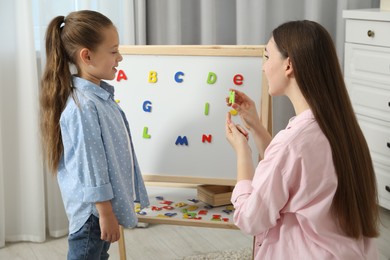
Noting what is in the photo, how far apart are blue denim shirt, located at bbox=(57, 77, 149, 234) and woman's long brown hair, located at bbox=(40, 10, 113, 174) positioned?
0.11 feet

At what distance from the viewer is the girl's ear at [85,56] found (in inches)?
75.7

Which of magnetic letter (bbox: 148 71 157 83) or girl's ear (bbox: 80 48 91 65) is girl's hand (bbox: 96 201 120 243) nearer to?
girl's ear (bbox: 80 48 91 65)

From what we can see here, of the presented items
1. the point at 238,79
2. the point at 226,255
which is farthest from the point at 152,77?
the point at 226,255

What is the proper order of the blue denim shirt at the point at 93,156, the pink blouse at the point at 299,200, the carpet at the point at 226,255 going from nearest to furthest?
1. the pink blouse at the point at 299,200
2. the blue denim shirt at the point at 93,156
3. the carpet at the point at 226,255

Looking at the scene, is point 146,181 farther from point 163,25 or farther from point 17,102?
point 163,25

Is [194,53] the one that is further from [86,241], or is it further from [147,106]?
[86,241]

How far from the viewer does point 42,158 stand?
2.84m

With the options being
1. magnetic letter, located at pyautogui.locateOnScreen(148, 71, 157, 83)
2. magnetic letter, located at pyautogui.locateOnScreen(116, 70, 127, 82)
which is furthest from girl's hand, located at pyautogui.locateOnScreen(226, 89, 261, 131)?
magnetic letter, located at pyautogui.locateOnScreen(116, 70, 127, 82)

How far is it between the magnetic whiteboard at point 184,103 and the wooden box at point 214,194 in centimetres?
6

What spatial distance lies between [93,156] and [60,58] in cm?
32

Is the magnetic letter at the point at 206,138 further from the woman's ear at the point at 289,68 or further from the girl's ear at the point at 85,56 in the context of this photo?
the woman's ear at the point at 289,68

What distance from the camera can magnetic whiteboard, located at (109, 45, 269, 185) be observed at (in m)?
2.32

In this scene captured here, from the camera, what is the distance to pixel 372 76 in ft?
9.57

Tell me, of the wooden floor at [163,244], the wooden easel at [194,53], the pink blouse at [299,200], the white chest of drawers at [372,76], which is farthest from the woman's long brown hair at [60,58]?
the white chest of drawers at [372,76]
